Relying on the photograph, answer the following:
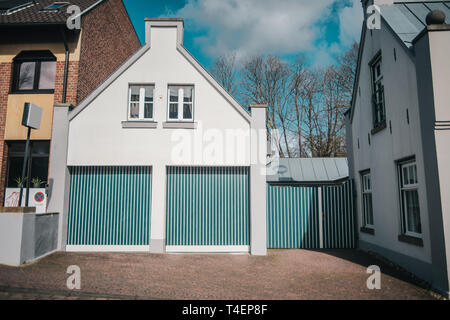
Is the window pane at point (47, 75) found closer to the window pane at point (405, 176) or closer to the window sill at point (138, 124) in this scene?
the window sill at point (138, 124)

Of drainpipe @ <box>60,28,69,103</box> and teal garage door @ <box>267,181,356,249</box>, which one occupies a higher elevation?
drainpipe @ <box>60,28,69,103</box>

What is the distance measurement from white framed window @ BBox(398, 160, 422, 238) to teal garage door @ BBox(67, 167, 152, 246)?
24.9ft

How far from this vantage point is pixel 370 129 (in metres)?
9.90

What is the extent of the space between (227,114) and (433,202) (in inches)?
256

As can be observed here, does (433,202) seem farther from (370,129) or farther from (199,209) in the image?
(199,209)

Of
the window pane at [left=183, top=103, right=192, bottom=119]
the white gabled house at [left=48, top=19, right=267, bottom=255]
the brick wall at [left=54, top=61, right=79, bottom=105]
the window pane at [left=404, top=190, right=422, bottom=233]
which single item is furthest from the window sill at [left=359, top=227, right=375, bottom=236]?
the brick wall at [left=54, top=61, right=79, bottom=105]

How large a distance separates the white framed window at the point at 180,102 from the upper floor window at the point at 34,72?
15.9 feet

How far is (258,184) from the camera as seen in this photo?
10102mm

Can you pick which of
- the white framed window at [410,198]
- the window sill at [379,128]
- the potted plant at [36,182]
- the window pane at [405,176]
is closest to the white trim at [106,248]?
the potted plant at [36,182]

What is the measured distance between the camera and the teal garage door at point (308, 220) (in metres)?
10.8

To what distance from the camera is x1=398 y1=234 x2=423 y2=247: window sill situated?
681 cm

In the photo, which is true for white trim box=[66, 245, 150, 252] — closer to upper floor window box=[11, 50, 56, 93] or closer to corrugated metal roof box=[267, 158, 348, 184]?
upper floor window box=[11, 50, 56, 93]

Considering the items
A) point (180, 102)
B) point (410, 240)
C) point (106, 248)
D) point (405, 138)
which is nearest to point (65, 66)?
point (180, 102)

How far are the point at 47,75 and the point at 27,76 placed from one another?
0.81m
